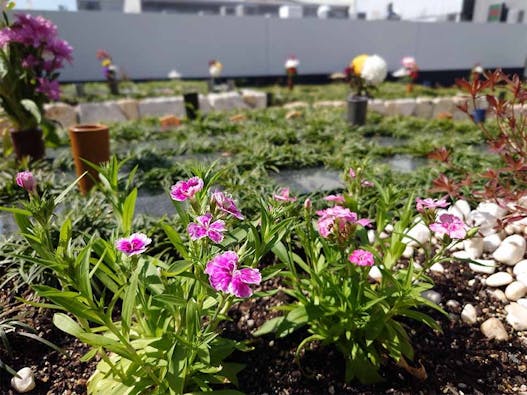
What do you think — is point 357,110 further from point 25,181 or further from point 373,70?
point 25,181

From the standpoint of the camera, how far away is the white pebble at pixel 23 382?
1.42 meters

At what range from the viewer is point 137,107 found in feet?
21.5

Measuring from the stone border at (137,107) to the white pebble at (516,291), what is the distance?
5.38 metres

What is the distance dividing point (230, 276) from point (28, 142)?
2957 millimetres

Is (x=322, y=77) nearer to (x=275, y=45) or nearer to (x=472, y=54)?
(x=275, y=45)

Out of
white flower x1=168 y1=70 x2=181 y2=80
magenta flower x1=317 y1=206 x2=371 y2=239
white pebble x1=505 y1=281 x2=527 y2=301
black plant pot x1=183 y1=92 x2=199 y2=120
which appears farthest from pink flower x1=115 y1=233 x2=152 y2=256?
white flower x1=168 y1=70 x2=181 y2=80

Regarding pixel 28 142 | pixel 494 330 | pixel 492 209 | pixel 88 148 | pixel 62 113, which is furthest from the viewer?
pixel 62 113

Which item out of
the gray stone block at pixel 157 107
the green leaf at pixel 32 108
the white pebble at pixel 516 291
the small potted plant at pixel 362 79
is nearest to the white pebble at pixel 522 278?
the white pebble at pixel 516 291

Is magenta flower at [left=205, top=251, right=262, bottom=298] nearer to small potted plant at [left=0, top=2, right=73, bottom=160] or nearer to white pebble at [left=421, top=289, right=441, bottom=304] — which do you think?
white pebble at [left=421, top=289, right=441, bottom=304]

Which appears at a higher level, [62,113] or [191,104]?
[191,104]

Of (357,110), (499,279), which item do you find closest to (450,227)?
(499,279)

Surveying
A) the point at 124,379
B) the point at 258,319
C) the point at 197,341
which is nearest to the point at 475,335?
the point at 258,319

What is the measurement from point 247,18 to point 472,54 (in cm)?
871

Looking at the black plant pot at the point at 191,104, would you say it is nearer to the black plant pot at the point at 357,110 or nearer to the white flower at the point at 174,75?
the black plant pot at the point at 357,110
